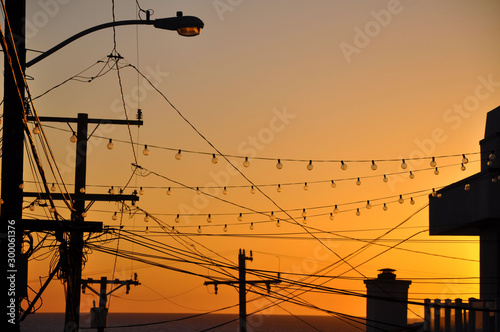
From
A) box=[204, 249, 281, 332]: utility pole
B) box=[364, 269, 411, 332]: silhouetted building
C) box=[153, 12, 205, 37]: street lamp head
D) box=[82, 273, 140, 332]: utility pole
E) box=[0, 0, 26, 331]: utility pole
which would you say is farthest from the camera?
box=[204, 249, 281, 332]: utility pole

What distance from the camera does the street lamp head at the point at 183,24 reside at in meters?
12.8

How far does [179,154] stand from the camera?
21156 millimetres

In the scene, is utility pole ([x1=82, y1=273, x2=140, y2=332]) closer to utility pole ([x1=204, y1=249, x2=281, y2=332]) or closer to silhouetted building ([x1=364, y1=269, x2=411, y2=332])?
utility pole ([x1=204, y1=249, x2=281, y2=332])

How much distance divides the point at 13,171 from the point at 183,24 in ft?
10.4

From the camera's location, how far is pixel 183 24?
42.0ft

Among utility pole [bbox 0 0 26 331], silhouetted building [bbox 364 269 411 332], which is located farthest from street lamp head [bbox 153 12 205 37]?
silhouetted building [bbox 364 269 411 332]

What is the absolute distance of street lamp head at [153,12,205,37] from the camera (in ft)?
41.9

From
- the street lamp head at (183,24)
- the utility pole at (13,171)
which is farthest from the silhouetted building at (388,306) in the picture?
the utility pole at (13,171)

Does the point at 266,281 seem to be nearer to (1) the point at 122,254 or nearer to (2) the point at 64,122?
(2) the point at 64,122

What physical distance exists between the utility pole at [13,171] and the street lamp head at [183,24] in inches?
77.0

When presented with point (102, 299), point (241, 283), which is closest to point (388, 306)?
point (241, 283)

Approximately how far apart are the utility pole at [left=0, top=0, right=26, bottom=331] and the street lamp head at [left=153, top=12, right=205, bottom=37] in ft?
6.42

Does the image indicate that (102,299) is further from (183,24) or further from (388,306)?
(183,24)

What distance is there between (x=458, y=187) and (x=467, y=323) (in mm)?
9294
